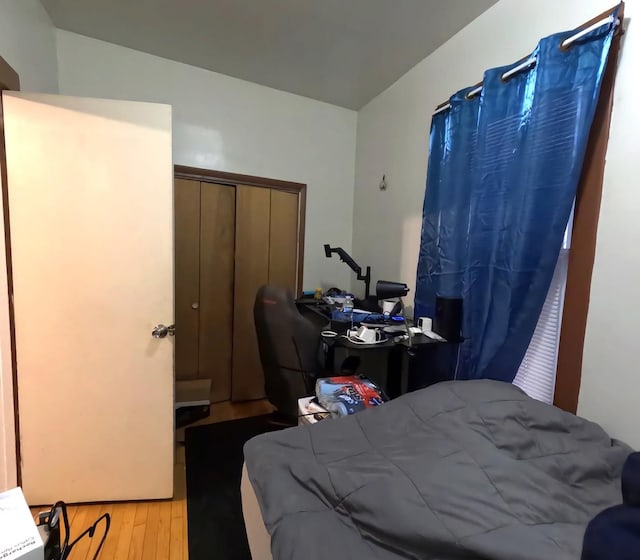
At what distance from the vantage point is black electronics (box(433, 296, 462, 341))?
168 centimetres

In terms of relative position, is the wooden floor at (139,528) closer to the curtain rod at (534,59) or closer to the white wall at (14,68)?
the white wall at (14,68)

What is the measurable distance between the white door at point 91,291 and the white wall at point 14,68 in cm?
5

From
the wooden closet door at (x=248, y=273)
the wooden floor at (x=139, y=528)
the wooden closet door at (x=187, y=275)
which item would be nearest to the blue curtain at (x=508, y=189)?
the wooden closet door at (x=248, y=273)

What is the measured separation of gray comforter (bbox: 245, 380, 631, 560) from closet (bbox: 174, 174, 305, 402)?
5.71 ft

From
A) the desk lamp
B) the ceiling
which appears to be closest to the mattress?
the desk lamp

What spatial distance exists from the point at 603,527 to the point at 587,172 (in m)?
1.15

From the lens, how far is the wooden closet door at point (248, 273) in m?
2.68

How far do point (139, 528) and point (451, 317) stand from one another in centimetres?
176

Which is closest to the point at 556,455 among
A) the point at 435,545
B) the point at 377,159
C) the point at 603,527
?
the point at 603,527

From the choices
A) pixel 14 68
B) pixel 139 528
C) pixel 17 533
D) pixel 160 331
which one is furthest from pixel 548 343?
pixel 14 68

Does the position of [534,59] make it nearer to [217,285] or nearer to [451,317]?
[451,317]

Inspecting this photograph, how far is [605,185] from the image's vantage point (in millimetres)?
1187

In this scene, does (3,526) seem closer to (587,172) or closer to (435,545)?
(435,545)

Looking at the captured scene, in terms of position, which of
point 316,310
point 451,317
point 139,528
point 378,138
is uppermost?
point 378,138
